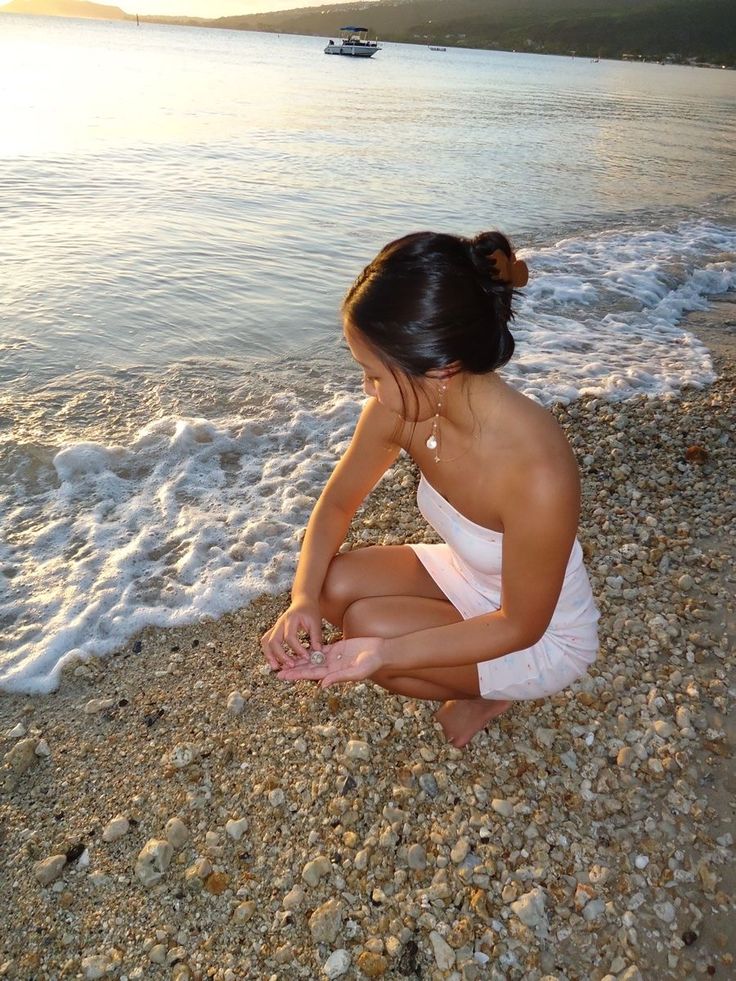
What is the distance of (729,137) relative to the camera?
1067 inches

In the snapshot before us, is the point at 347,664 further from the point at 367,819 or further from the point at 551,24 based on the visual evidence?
the point at 551,24

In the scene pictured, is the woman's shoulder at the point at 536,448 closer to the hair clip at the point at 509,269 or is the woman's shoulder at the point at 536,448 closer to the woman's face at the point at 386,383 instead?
the woman's face at the point at 386,383

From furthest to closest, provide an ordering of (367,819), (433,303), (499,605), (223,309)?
1. (223,309)
2. (499,605)
3. (367,819)
4. (433,303)

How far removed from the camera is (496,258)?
79.6 inches

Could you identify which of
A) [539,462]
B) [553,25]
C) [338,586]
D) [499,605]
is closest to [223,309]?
[338,586]

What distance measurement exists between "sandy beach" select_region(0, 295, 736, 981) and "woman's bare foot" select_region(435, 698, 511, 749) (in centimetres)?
6

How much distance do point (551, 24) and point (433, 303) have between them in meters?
163

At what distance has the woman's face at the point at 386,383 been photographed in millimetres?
2045

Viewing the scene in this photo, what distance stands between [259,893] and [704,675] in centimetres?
208

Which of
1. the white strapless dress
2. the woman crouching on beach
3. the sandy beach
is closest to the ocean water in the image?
the sandy beach

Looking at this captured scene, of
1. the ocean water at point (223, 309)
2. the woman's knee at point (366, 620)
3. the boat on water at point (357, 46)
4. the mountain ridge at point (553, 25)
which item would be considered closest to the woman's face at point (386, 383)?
the woman's knee at point (366, 620)

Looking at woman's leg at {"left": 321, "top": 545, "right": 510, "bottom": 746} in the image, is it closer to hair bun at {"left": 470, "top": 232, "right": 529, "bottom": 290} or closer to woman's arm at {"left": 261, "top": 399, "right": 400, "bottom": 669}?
woman's arm at {"left": 261, "top": 399, "right": 400, "bottom": 669}

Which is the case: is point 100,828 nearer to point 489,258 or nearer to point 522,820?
point 522,820

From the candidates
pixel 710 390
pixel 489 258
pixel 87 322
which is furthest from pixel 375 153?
pixel 489 258
